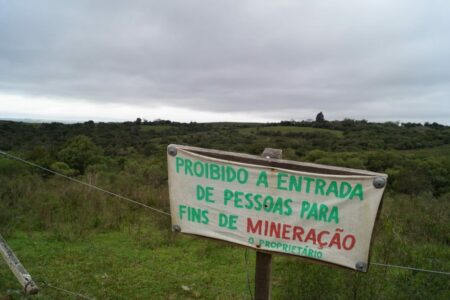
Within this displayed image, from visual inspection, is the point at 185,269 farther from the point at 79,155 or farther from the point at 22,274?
the point at 79,155

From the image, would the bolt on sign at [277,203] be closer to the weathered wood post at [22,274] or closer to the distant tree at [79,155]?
the weathered wood post at [22,274]

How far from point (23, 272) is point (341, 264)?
253 centimetres

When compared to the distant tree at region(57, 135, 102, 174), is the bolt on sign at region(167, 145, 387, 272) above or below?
above

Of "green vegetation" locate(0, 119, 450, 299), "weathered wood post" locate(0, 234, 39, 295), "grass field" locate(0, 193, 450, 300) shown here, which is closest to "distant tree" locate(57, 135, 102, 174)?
"green vegetation" locate(0, 119, 450, 299)

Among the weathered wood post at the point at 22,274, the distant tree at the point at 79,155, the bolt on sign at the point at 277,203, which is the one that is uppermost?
the bolt on sign at the point at 277,203

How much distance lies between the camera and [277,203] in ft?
7.10

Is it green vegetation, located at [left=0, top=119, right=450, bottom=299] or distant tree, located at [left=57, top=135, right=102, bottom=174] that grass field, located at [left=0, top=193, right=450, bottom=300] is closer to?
green vegetation, located at [left=0, top=119, right=450, bottom=299]

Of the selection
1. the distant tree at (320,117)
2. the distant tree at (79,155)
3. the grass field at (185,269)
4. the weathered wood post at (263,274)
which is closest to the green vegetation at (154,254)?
the grass field at (185,269)

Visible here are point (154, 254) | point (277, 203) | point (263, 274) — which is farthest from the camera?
point (154, 254)

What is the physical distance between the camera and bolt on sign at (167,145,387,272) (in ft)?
6.45

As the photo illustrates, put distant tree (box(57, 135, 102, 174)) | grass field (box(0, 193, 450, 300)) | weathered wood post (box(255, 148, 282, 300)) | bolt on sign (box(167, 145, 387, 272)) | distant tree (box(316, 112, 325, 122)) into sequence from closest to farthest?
bolt on sign (box(167, 145, 387, 272)) → weathered wood post (box(255, 148, 282, 300)) → grass field (box(0, 193, 450, 300)) → distant tree (box(57, 135, 102, 174)) → distant tree (box(316, 112, 325, 122))

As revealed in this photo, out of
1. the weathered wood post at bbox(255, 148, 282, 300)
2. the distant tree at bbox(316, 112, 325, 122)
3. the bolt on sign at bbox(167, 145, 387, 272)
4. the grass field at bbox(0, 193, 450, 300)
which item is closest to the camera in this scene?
the bolt on sign at bbox(167, 145, 387, 272)

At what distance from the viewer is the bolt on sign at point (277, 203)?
77.4 inches

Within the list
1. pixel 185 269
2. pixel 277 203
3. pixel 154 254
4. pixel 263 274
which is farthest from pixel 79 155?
pixel 277 203
